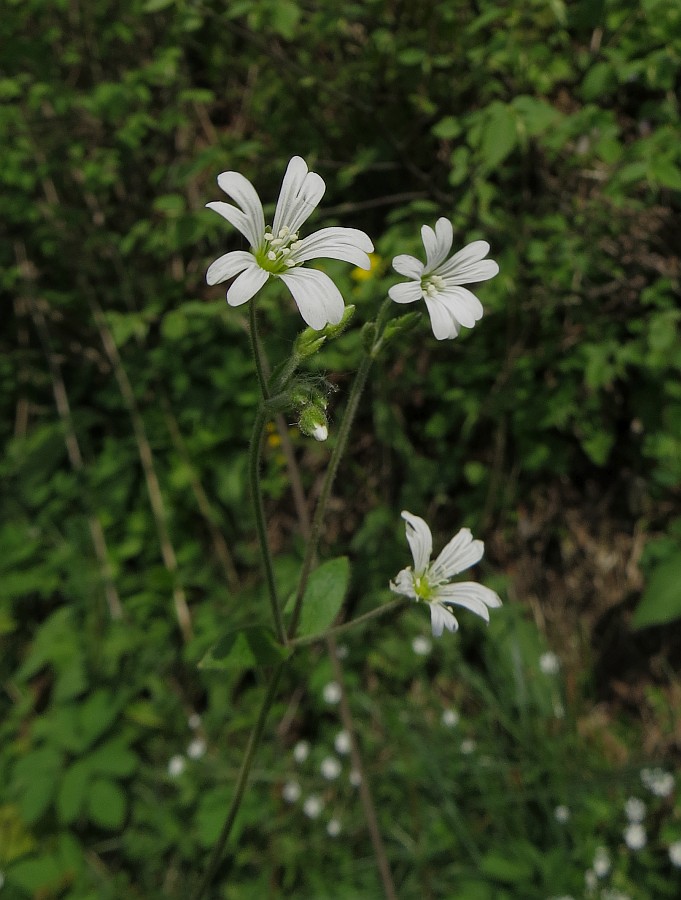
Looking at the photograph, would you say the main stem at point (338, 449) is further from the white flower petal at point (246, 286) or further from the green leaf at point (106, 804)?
the green leaf at point (106, 804)

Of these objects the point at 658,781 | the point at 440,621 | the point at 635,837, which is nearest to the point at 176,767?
the point at 635,837

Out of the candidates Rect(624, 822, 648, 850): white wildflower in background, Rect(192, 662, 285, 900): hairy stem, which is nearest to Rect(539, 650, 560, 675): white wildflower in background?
Rect(624, 822, 648, 850): white wildflower in background

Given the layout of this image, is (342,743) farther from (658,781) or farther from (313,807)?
(658,781)

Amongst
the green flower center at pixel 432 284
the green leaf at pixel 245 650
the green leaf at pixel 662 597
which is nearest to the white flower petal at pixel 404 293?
the green flower center at pixel 432 284

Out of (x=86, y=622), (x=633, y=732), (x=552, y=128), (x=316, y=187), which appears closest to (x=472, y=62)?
(x=552, y=128)

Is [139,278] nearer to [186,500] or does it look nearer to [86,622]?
[186,500]

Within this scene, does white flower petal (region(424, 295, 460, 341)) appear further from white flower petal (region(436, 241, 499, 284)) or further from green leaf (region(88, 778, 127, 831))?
green leaf (region(88, 778, 127, 831))
